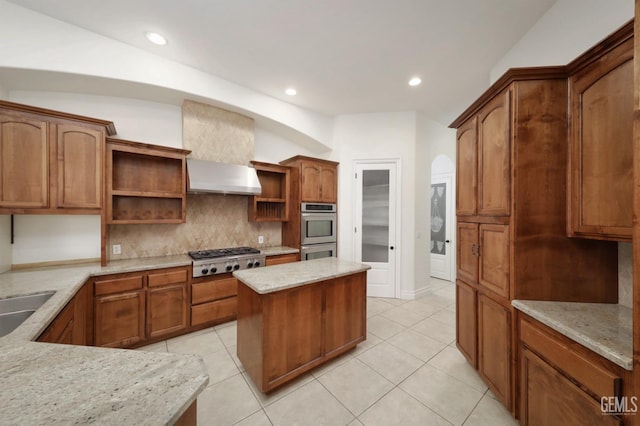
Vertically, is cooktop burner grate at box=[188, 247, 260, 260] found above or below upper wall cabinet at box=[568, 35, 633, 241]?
below

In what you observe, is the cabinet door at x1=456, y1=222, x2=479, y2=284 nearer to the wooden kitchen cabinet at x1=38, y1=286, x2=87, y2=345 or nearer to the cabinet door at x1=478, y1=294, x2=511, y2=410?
the cabinet door at x1=478, y1=294, x2=511, y2=410

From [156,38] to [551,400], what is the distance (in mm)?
4242

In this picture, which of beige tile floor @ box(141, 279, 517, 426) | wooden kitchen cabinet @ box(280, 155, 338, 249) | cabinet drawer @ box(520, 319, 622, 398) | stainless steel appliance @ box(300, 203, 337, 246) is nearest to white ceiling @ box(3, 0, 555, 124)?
wooden kitchen cabinet @ box(280, 155, 338, 249)

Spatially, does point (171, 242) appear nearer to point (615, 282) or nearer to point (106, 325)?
point (106, 325)

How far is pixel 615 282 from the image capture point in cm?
151

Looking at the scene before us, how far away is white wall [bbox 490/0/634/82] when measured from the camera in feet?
5.05

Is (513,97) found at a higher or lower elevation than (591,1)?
lower

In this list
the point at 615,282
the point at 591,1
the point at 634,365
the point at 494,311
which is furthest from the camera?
the point at 494,311

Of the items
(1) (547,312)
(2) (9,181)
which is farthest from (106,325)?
(1) (547,312)

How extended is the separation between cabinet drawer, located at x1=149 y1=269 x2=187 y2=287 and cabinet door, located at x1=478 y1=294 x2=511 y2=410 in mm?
3044

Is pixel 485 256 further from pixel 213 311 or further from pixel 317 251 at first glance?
pixel 213 311

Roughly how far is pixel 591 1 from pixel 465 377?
312 centimetres

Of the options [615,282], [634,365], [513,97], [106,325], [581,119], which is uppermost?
[513,97]

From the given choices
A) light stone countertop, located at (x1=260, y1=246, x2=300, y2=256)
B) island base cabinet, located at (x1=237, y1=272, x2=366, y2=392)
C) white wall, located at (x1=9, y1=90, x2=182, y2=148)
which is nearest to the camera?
island base cabinet, located at (x1=237, y1=272, x2=366, y2=392)
